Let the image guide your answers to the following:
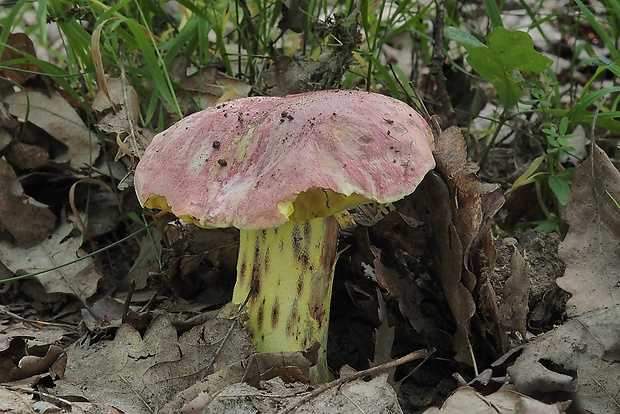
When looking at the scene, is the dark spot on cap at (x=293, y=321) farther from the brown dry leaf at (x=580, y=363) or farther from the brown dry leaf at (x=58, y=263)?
the brown dry leaf at (x=58, y=263)

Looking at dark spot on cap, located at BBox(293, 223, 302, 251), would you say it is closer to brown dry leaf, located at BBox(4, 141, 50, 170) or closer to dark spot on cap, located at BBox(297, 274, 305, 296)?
dark spot on cap, located at BBox(297, 274, 305, 296)

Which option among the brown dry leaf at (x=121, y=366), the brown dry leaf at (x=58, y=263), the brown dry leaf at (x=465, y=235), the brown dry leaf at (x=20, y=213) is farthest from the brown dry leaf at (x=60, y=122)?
the brown dry leaf at (x=465, y=235)

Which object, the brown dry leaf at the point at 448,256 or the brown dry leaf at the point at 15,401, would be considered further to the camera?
the brown dry leaf at the point at 448,256

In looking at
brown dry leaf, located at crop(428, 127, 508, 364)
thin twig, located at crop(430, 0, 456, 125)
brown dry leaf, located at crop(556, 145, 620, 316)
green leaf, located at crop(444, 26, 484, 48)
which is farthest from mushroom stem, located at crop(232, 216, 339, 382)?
thin twig, located at crop(430, 0, 456, 125)

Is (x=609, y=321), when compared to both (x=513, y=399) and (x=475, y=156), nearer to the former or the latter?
(x=513, y=399)

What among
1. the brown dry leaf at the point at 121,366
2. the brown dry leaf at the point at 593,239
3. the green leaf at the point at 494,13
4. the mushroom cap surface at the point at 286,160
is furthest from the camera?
the green leaf at the point at 494,13

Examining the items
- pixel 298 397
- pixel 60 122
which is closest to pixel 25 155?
pixel 60 122

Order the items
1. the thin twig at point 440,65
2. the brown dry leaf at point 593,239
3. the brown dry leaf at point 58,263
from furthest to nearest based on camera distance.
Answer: the thin twig at point 440,65
the brown dry leaf at point 58,263
the brown dry leaf at point 593,239
